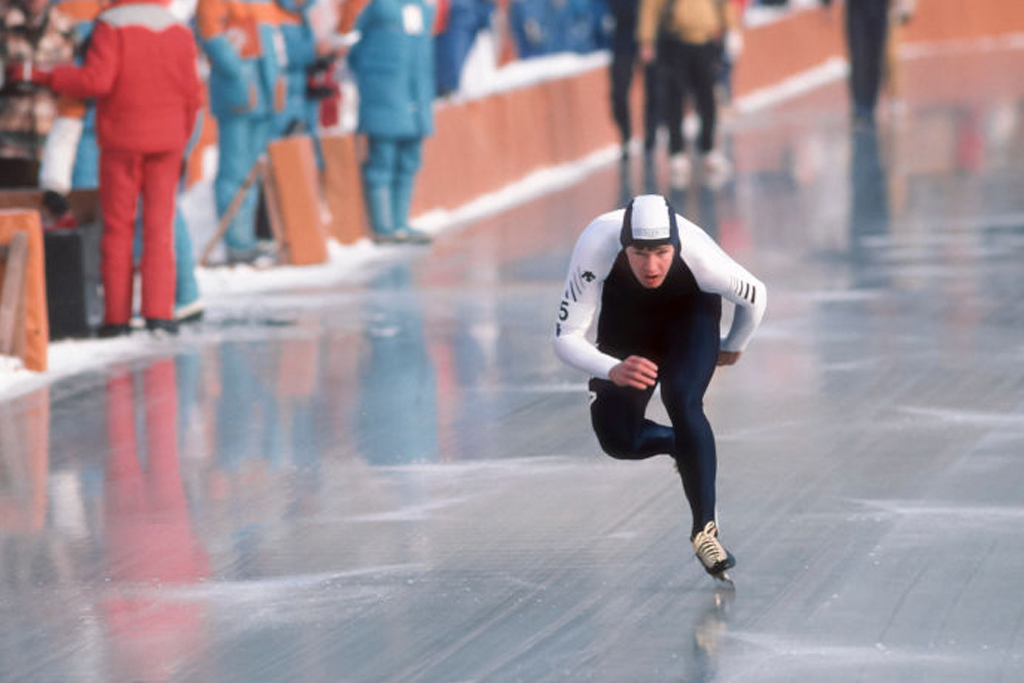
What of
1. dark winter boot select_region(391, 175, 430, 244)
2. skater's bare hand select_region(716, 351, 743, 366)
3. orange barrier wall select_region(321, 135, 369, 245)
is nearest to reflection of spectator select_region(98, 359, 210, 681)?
skater's bare hand select_region(716, 351, 743, 366)

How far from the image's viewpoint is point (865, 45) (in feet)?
99.2

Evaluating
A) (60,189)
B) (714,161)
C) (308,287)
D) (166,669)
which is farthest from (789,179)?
(166,669)

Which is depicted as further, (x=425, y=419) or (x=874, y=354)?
(x=874, y=354)

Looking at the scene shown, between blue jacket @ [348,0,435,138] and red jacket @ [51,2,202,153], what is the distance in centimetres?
431

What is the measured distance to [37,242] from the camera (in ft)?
46.1

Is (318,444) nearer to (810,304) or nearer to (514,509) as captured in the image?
(514,509)

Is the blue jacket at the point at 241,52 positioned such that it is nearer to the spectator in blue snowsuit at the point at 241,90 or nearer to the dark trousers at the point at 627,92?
the spectator in blue snowsuit at the point at 241,90

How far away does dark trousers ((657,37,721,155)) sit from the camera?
2509cm

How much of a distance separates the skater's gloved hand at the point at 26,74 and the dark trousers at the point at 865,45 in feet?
51.9

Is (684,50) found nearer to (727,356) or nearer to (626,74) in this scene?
(626,74)

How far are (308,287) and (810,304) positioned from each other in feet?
11.6

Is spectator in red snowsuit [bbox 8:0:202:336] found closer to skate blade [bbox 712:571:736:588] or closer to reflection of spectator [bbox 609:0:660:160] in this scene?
skate blade [bbox 712:571:736:588]

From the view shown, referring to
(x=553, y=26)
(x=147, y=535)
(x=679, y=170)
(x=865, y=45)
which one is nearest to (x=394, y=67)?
(x=679, y=170)

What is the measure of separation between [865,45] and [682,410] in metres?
22.3
